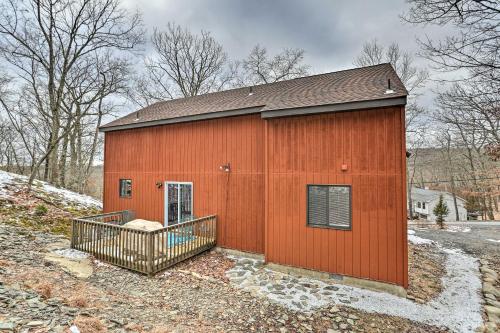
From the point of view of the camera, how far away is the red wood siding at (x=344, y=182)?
17.7ft

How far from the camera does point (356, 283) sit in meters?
5.63

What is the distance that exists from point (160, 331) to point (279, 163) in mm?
4480

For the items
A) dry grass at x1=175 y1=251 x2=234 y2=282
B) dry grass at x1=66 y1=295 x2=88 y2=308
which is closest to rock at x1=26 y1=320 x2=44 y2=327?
dry grass at x1=66 y1=295 x2=88 y2=308

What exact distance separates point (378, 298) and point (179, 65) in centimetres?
2197

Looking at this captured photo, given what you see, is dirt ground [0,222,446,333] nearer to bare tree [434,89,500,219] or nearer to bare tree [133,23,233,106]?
bare tree [434,89,500,219]

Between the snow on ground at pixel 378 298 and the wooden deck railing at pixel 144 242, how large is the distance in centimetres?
159

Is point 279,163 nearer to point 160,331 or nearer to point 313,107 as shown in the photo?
point 313,107

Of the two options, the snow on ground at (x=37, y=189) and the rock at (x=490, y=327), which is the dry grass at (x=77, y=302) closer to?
the rock at (x=490, y=327)

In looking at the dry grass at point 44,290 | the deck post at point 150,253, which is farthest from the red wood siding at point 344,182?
the dry grass at point 44,290

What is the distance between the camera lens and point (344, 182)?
5.86 metres

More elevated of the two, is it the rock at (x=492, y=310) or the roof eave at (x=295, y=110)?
the roof eave at (x=295, y=110)

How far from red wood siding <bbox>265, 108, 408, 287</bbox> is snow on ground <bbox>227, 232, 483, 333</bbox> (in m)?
0.45

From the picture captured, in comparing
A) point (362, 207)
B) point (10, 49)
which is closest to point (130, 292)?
point (362, 207)

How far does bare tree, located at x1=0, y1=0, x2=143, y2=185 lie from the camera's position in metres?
12.2
